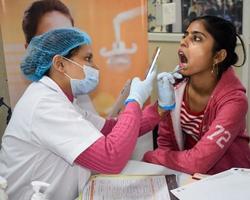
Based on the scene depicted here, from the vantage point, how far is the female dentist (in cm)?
108

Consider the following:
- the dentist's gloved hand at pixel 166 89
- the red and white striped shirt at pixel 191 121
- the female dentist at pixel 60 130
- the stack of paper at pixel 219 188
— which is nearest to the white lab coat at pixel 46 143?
the female dentist at pixel 60 130

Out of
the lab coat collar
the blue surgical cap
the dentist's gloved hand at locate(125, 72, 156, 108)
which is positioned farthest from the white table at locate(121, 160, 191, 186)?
the blue surgical cap

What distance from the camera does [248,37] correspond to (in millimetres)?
2244

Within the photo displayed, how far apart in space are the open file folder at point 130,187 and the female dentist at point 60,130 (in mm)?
63

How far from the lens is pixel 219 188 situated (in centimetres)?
109

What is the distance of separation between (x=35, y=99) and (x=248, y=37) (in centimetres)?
165

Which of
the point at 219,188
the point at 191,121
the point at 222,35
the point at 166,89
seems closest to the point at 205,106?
the point at 191,121

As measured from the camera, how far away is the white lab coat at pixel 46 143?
3.53ft

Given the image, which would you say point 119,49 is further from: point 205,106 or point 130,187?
point 130,187

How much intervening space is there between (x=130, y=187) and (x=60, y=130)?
1.11 ft

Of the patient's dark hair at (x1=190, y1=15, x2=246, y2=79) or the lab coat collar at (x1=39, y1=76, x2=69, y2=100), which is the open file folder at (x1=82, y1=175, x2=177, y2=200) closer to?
the lab coat collar at (x1=39, y1=76, x2=69, y2=100)

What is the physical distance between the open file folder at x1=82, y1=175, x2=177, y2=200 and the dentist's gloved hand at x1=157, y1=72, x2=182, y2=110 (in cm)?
40

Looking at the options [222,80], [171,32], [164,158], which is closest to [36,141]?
[164,158]

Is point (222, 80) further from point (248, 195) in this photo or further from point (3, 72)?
point (3, 72)
